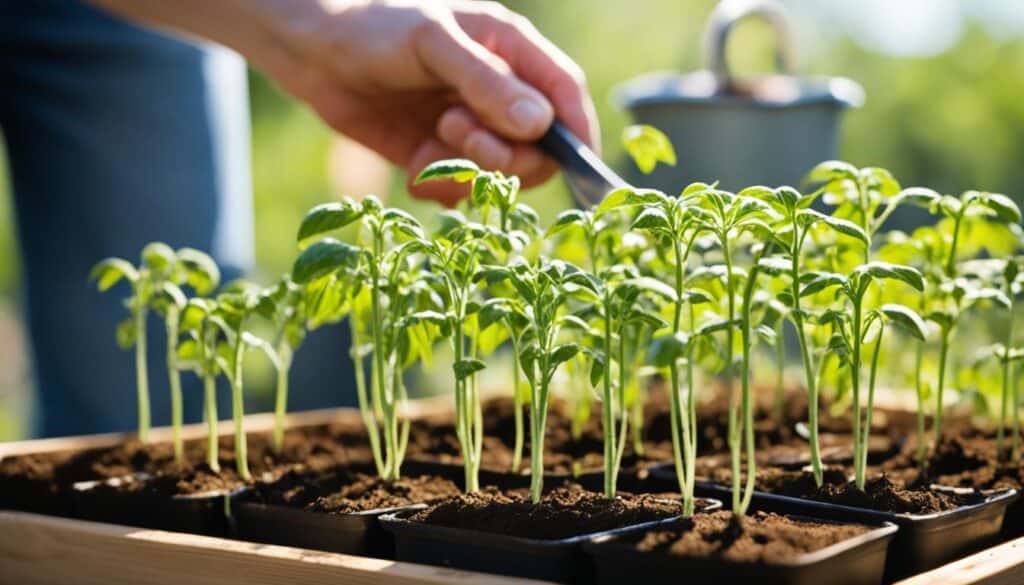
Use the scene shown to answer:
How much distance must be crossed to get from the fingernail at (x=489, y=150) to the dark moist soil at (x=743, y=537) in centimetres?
101

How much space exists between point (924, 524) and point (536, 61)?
1.21 metres

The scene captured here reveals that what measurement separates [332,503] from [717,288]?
71cm

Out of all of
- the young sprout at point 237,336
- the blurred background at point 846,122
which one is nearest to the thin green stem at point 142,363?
the young sprout at point 237,336

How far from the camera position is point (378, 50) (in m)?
2.30

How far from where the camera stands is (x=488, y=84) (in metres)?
2.19

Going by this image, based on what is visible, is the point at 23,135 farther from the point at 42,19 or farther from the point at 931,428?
the point at 931,428

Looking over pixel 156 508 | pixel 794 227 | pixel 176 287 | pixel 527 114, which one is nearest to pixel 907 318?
pixel 794 227

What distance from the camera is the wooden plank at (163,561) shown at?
144cm

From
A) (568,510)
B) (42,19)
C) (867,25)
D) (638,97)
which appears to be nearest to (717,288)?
(568,510)

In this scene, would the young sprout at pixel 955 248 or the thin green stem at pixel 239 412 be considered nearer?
the young sprout at pixel 955 248

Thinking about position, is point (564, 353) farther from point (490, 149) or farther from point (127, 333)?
point (127, 333)

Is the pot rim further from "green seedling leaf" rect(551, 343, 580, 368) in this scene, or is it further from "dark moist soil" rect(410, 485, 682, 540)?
"green seedling leaf" rect(551, 343, 580, 368)

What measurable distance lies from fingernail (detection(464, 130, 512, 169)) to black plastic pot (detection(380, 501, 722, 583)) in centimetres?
95

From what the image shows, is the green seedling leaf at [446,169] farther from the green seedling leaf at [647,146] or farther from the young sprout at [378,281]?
the green seedling leaf at [647,146]
